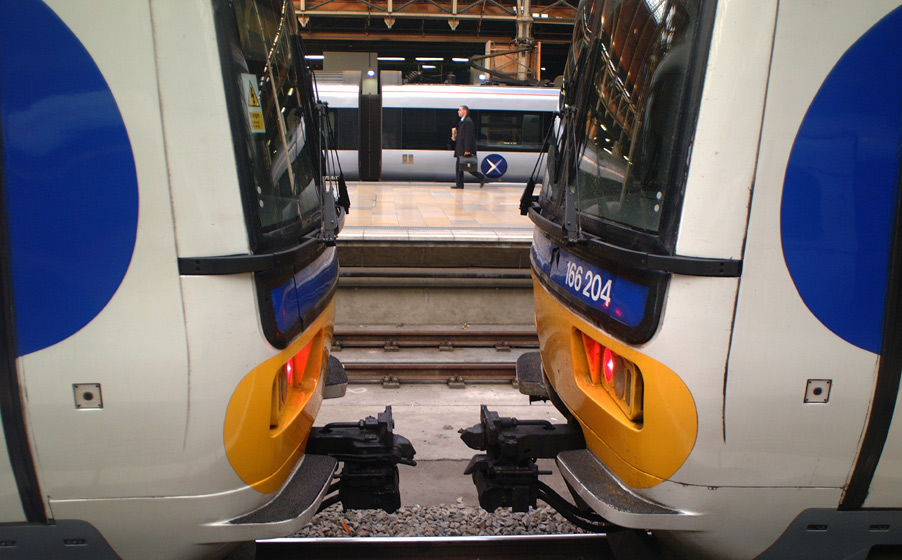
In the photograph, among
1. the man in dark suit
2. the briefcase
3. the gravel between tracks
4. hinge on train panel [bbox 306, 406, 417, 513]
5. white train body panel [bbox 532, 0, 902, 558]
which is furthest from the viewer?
the briefcase

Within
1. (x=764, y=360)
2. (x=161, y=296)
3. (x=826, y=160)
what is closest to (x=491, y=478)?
(x=764, y=360)

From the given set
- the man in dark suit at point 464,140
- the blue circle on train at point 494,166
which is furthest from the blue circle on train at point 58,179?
the blue circle on train at point 494,166

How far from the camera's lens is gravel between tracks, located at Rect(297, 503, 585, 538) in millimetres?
3773

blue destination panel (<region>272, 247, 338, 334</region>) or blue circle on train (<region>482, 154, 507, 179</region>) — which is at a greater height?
blue destination panel (<region>272, 247, 338, 334</region>)

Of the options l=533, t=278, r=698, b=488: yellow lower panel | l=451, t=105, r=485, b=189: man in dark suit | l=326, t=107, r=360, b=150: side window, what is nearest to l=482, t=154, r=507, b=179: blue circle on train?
l=451, t=105, r=485, b=189: man in dark suit

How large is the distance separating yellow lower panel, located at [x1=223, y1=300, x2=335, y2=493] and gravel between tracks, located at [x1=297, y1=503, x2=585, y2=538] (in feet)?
3.11

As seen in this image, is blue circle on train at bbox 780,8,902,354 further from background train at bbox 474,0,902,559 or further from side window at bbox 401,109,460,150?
side window at bbox 401,109,460,150

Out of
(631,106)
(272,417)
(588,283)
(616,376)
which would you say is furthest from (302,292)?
(631,106)

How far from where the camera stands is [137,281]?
2238mm

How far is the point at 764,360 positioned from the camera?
242cm

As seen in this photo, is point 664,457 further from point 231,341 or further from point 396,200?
point 396,200

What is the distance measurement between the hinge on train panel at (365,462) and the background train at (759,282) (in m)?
0.96

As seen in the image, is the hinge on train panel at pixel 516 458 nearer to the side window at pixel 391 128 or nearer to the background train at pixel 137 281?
the background train at pixel 137 281

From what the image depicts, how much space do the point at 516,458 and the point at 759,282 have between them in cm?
140
